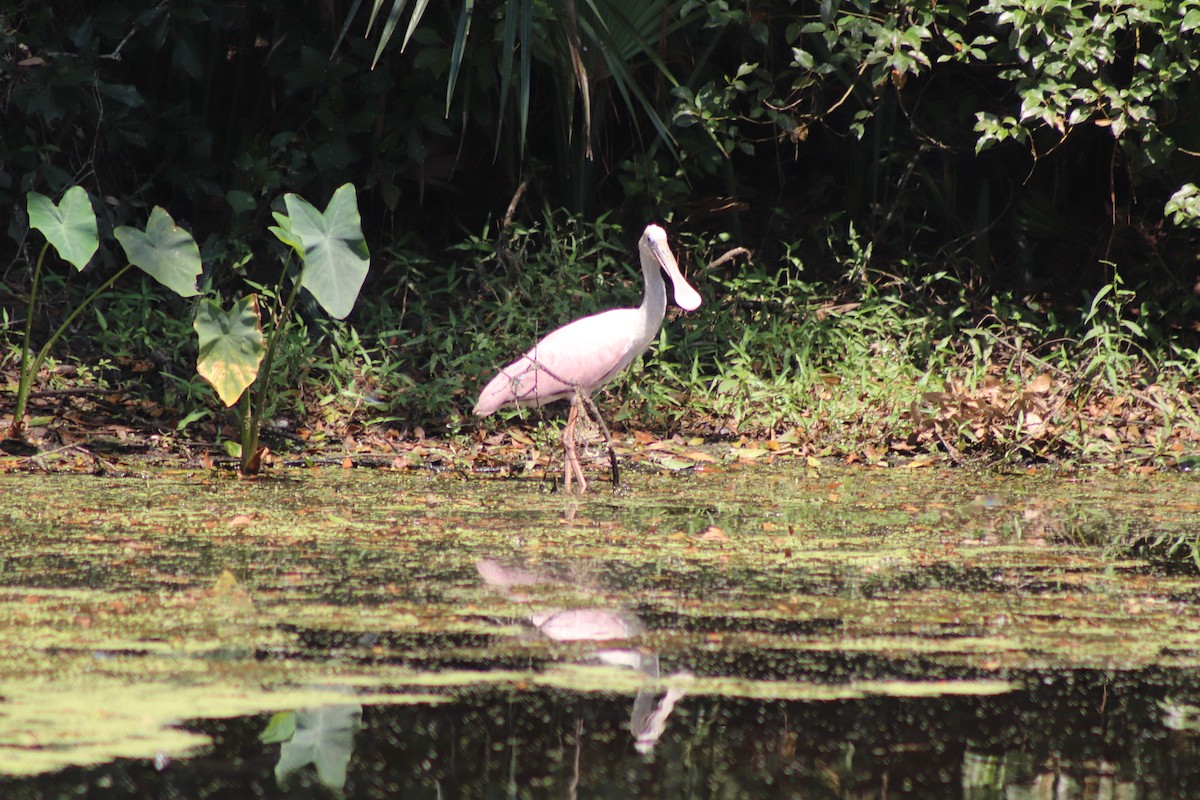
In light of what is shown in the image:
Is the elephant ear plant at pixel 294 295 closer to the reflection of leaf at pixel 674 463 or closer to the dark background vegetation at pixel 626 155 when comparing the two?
the dark background vegetation at pixel 626 155

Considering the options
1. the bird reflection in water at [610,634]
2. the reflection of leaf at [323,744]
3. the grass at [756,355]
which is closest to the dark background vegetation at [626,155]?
the grass at [756,355]

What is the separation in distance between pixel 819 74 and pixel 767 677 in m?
4.71

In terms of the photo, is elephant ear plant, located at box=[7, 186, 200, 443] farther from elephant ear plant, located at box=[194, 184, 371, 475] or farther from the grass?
the grass

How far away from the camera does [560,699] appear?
2453 mm

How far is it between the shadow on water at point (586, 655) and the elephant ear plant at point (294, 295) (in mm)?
676

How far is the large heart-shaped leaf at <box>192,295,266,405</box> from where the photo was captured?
16.3ft

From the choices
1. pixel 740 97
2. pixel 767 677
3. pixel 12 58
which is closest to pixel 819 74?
pixel 740 97

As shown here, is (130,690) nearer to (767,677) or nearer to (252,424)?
(767,677)

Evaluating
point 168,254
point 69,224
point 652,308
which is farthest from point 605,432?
point 69,224

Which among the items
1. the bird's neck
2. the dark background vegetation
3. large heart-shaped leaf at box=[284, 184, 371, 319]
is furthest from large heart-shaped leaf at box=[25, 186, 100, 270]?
the bird's neck

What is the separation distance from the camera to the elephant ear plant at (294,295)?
16.3 feet

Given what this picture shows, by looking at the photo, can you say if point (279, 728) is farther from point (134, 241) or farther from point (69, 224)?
point (69, 224)

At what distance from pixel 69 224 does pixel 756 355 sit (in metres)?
3.04

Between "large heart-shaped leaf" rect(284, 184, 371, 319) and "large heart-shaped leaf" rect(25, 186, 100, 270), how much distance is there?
722 millimetres
